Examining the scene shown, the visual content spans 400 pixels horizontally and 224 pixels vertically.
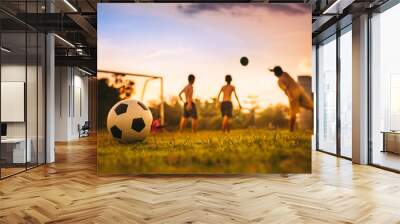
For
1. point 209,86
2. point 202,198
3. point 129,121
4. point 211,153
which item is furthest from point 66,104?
point 202,198

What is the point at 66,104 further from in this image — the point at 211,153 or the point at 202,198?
the point at 202,198

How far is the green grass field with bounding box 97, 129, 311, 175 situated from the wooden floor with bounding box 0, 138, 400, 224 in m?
0.17

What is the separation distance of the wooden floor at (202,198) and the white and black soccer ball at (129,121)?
702mm

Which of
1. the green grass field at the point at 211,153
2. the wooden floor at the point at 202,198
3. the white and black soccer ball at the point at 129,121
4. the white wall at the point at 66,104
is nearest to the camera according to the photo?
the wooden floor at the point at 202,198

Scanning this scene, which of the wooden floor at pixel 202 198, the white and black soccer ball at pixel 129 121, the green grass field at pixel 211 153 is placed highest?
the white and black soccer ball at pixel 129 121

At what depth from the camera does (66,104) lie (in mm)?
15500

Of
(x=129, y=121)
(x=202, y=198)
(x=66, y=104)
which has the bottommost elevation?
(x=202, y=198)

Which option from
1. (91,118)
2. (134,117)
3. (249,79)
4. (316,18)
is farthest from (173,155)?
(91,118)

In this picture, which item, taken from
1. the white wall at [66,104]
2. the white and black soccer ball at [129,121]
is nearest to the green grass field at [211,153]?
the white and black soccer ball at [129,121]

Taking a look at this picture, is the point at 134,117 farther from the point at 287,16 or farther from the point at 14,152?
the point at 287,16

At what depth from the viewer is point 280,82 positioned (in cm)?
641

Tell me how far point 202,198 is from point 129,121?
1980mm

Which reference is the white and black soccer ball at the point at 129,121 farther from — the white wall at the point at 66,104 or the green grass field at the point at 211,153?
the white wall at the point at 66,104

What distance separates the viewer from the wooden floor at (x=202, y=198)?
394 centimetres
